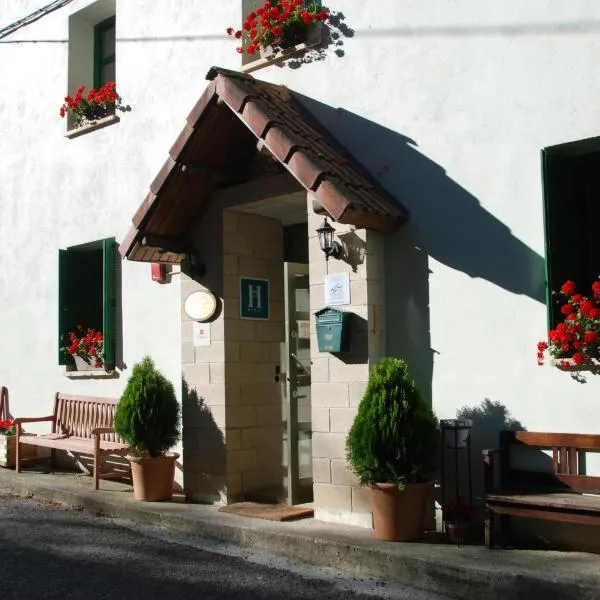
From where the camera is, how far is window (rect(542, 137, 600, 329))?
5.67m

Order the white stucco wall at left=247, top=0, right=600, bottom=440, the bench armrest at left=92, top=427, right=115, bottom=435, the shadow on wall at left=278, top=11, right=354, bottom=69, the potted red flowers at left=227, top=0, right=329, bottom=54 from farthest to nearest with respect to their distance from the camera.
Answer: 1. the bench armrest at left=92, top=427, right=115, bottom=435
2. the potted red flowers at left=227, top=0, right=329, bottom=54
3. the shadow on wall at left=278, top=11, right=354, bottom=69
4. the white stucco wall at left=247, top=0, right=600, bottom=440

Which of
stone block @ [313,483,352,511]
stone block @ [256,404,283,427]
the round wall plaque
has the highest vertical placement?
the round wall plaque

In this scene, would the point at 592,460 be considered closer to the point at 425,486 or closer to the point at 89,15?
the point at 425,486

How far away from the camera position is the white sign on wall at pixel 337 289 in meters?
6.62

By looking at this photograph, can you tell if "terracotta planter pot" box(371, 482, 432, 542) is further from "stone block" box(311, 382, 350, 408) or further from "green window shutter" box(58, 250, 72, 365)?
"green window shutter" box(58, 250, 72, 365)

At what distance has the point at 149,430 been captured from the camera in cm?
755

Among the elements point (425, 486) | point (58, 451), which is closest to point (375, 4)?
point (425, 486)

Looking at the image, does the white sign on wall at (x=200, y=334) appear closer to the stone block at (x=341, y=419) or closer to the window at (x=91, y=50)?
the stone block at (x=341, y=419)

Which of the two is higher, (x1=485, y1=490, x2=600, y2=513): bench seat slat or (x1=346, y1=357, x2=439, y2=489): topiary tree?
(x1=346, y1=357, x2=439, y2=489): topiary tree

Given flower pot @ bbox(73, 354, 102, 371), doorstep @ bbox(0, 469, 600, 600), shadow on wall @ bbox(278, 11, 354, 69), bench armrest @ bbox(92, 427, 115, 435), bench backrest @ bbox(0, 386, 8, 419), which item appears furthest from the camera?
bench backrest @ bbox(0, 386, 8, 419)

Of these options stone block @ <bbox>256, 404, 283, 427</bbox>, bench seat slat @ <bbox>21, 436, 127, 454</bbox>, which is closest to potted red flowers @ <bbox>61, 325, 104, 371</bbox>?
bench seat slat @ <bbox>21, 436, 127, 454</bbox>

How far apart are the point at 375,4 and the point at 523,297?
9.05 feet

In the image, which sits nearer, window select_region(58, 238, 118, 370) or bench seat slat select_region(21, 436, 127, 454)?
bench seat slat select_region(21, 436, 127, 454)

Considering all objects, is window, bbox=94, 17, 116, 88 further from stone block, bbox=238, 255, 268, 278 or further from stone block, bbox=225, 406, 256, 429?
stone block, bbox=225, 406, 256, 429
